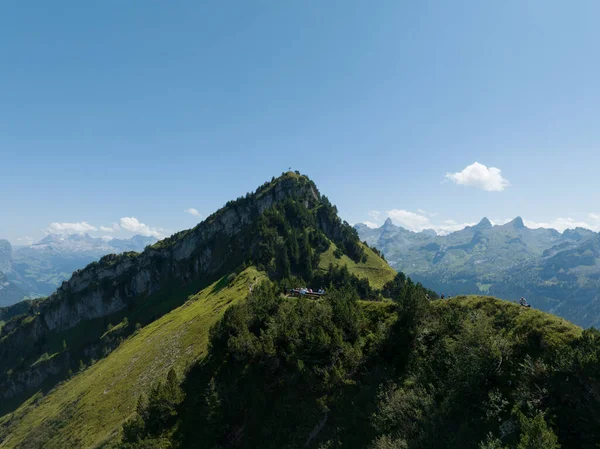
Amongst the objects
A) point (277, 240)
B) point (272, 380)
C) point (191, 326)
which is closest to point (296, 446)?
point (272, 380)

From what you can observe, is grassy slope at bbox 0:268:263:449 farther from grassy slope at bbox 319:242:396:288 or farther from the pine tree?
grassy slope at bbox 319:242:396:288

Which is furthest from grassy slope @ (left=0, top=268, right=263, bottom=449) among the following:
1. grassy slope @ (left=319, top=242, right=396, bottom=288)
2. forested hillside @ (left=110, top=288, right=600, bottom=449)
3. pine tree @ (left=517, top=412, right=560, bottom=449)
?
grassy slope @ (left=319, top=242, right=396, bottom=288)

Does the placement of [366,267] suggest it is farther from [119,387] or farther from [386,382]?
[386,382]

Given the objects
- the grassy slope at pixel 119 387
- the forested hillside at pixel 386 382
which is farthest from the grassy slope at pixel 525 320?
the grassy slope at pixel 119 387

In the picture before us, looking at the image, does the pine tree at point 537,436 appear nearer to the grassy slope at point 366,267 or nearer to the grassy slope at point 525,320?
the grassy slope at point 525,320

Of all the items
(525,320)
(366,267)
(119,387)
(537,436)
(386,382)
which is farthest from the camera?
(366,267)

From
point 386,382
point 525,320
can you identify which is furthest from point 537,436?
point 386,382

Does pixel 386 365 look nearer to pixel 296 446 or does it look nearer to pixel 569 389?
pixel 296 446
